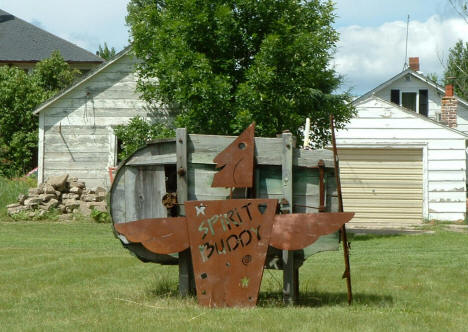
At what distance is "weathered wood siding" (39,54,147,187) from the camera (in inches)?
856

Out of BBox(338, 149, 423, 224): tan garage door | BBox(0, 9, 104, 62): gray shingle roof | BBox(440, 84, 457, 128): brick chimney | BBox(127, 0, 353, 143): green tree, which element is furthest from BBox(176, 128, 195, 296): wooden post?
BBox(0, 9, 104, 62): gray shingle roof

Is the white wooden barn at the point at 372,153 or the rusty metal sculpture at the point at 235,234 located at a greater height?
the white wooden barn at the point at 372,153

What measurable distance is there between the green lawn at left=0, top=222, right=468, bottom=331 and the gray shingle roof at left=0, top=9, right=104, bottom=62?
1263 inches

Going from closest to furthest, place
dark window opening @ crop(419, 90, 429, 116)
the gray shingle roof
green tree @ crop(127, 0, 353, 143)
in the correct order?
green tree @ crop(127, 0, 353, 143), dark window opening @ crop(419, 90, 429, 116), the gray shingle roof

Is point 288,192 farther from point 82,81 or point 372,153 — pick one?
point 372,153

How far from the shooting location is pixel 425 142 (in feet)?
73.5

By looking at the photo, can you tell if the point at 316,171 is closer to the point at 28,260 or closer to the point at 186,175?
the point at 186,175

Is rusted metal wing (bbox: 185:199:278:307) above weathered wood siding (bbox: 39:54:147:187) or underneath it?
underneath

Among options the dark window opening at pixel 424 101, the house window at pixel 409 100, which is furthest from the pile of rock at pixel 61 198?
the dark window opening at pixel 424 101

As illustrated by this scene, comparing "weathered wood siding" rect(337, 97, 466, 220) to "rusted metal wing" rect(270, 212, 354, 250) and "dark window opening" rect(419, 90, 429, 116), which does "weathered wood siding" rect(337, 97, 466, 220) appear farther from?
"rusted metal wing" rect(270, 212, 354, 250)

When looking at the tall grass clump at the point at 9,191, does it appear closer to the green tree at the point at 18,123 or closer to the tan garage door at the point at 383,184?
the green tree at the point at 18,123

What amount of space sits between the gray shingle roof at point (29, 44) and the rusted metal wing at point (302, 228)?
129ft

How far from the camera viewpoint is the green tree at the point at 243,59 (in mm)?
15750

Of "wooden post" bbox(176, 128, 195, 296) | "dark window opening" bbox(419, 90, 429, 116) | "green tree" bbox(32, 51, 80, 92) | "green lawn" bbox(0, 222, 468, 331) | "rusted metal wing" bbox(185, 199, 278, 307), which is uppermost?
"green tree" bbox(32, 51, 80, 92)
